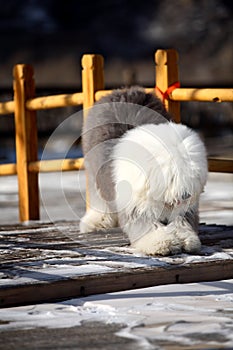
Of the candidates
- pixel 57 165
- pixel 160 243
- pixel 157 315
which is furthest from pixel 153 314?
pixel 57 165

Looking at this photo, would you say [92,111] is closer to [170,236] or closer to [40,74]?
[170,236]

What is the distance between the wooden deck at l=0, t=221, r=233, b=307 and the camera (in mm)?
4188

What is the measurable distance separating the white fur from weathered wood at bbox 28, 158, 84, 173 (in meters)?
1.83

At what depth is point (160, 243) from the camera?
479 cm

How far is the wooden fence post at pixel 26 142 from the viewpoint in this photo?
738 centimetres

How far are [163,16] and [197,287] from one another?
1529 cm

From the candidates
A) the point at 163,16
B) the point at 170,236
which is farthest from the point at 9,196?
the point at 163,16

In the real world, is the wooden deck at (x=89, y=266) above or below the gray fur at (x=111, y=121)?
below

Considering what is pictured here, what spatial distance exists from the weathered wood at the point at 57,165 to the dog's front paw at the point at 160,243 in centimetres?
196

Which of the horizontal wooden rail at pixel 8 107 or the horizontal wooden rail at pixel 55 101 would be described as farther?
the horizontal wooden rail at pixel 8 107

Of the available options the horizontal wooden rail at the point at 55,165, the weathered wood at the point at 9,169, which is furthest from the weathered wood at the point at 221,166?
the weathered wood at the point at 9,169

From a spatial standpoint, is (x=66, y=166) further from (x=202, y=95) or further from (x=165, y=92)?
(x=202, y=95)

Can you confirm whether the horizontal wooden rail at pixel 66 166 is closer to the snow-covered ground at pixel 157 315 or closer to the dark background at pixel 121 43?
the snow-covered ground at pixel 157 315

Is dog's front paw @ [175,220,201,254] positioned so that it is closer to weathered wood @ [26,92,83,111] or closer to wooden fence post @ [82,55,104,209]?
wooden fence post @ [82,55,104,209]
